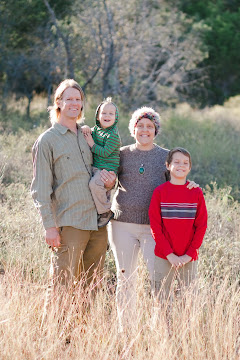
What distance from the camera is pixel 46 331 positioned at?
3.21m

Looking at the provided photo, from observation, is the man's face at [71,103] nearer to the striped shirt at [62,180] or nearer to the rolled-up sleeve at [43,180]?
the striped shirt at [62,180]

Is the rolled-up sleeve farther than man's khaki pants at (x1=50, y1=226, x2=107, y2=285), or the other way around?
man's khaki pants at (x1=50, y1=226, x2=107, y2=285)

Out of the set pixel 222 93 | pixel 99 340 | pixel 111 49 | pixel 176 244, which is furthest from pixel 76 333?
pixel 222 93

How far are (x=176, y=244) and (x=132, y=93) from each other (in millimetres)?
13055

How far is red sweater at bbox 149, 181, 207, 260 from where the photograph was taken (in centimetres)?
343

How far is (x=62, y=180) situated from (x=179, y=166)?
85 cm

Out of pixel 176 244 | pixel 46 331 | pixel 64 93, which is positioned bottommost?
pixel 46 331

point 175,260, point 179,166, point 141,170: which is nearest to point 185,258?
point 175,260

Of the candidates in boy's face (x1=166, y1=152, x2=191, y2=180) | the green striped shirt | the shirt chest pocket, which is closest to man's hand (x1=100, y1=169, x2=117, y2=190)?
the green striped shirt

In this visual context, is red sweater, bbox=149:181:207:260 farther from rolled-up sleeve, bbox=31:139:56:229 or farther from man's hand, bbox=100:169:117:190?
rolled-up sleeve, bbox=31:139:56:229

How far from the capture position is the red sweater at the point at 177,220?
3.43m

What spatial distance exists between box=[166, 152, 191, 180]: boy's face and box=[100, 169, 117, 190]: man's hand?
0.43 metres

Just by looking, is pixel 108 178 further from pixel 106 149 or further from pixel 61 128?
pixel 61 128

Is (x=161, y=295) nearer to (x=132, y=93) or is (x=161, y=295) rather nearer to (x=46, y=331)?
(x=46, y=331)
